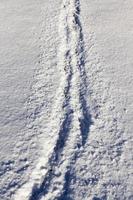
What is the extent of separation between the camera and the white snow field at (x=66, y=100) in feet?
9.43

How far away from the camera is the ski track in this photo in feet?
9.32

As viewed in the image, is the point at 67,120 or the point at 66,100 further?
the point at 66,100

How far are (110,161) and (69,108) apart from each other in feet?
2.19

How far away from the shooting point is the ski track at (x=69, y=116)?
9.32 feet

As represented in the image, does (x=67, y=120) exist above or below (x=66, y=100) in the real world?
below

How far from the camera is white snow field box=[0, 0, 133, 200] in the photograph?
2873 mm

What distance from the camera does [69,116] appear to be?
3381 millimetres

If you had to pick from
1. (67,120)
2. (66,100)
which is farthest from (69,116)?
(66,100)

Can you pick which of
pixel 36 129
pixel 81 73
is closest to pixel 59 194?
pixel 36 129

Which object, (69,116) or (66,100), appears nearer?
(69,116)

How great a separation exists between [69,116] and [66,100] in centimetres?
21

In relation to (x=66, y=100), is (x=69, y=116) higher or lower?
lower

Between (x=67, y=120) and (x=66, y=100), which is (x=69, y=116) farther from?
(x=66, y=100)

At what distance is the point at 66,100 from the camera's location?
3.54 metres
